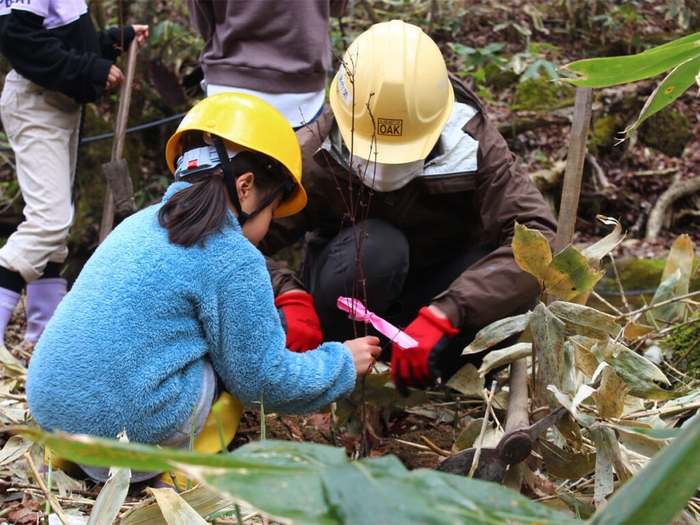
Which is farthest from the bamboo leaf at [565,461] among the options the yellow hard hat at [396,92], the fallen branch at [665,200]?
the fallen branch at [665,200]

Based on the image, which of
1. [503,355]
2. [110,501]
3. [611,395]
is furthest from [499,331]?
[110,501]

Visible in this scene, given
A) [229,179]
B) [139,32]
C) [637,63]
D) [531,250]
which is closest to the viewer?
[637,63]

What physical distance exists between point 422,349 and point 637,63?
0.81 meters

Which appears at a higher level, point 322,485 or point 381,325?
point 322,485

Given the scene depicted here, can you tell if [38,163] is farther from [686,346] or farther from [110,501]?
[686,346]

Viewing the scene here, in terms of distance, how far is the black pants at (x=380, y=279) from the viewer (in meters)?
1.77

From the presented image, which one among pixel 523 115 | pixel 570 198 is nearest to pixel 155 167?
pixel 523 115

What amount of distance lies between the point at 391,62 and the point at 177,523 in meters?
1.09

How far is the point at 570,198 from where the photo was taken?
53.6 inches

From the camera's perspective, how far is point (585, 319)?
1.23 m

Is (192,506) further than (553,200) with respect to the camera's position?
No

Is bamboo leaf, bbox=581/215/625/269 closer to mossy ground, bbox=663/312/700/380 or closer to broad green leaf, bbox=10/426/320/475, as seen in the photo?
mossy ground, bbox=663/312/700/380

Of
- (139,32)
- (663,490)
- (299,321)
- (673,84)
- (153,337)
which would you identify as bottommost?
(299,321)

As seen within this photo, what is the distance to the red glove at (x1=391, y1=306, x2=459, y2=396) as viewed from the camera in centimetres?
158
